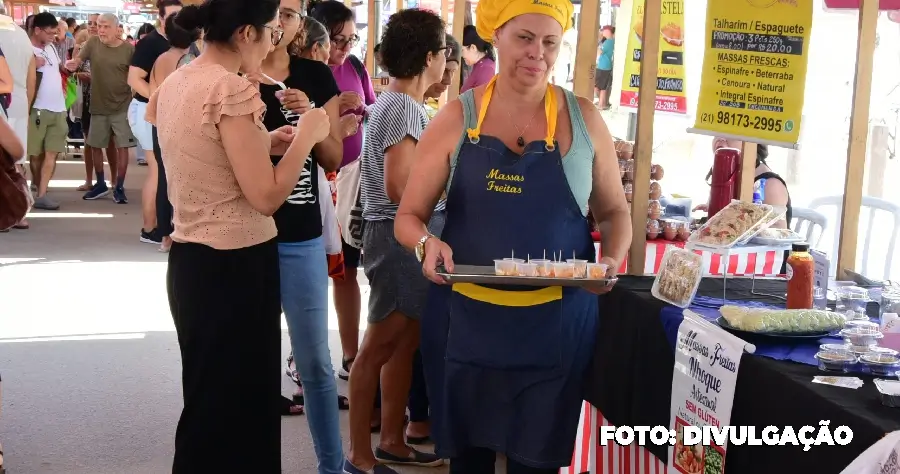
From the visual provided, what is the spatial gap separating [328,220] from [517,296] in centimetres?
162

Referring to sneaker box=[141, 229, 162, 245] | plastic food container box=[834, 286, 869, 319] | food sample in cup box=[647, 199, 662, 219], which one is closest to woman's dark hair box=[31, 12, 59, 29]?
sneaker box=[141, 229, 162, 245]

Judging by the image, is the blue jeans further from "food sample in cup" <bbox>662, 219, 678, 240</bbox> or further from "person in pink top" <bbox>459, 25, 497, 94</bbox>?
"person in pink top" <bbox>459, 25, 497, 94</bbox>

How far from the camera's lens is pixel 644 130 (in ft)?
A: 10.6

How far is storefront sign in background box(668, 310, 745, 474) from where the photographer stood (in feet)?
7.55

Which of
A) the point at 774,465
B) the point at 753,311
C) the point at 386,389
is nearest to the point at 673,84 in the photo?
the point at 386,389

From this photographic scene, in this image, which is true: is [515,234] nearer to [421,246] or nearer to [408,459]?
[421,246]

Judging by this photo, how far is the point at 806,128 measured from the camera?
1302 centimetres

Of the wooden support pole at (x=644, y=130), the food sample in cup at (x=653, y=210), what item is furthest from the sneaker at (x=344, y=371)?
the wooden support pole at (x=644, y=130)

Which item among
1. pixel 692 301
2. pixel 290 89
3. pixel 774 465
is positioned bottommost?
pixel 774 465

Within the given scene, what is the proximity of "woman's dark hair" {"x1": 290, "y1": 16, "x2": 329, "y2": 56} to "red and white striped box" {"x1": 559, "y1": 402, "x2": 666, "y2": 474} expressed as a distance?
1725mm

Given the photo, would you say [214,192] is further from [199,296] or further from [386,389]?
[386,389]

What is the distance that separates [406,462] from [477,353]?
161 cm

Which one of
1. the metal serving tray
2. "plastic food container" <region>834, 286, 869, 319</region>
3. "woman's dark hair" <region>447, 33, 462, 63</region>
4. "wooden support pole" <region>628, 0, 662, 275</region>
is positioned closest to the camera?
the metal serving tray

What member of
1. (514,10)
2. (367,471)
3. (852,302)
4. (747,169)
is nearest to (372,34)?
(747,169)
